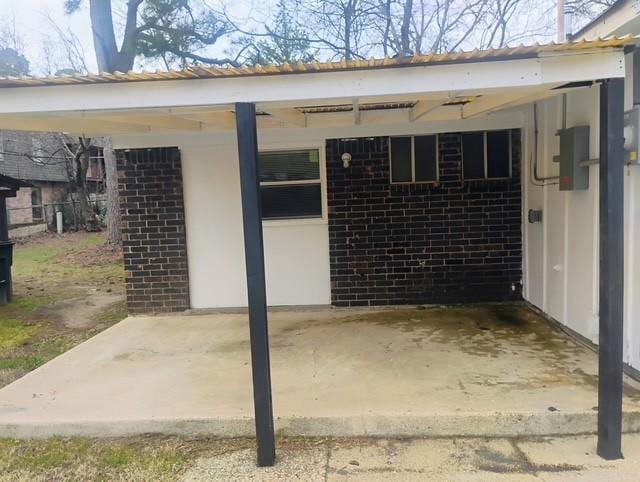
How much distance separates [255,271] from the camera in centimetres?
316

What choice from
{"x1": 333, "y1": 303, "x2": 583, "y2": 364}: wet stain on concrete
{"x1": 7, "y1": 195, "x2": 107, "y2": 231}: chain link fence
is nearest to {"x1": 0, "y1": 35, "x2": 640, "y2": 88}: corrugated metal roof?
{"x1": 333, "y1": 303, "x2": 583, "y2": 364}: wet stain on concrete

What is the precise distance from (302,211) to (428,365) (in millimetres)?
2897

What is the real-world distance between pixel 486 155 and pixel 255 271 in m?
4.24

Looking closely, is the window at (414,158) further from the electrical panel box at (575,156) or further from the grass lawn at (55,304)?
the grass lawn at (55,304)

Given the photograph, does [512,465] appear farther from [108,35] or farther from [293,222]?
[108,35]

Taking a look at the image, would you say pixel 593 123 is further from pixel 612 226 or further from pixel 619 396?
pixel 619 396

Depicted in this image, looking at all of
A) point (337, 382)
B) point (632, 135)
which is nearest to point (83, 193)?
point (337, 382)

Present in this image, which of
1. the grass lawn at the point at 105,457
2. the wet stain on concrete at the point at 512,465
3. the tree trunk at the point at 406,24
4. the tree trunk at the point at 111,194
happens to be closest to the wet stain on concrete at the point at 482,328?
the wet stain on concrete at the point at 512,465

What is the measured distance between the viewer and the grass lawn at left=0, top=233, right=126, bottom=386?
5.87 metres

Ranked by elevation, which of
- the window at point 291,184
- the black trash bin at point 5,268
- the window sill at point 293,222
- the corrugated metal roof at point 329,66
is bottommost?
the black trash bin at point 5,268

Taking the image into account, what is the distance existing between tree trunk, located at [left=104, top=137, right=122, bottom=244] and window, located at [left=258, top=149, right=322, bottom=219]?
29.3 ft

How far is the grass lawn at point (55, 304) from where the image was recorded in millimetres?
5871

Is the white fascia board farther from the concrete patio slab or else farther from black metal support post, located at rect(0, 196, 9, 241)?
black metal support post, located at rect(0, 196, 9, 241)

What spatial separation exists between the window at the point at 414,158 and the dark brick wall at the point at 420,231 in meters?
0.09
